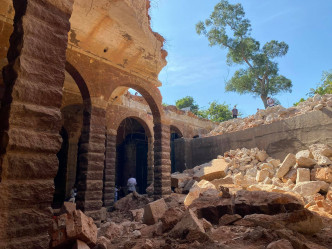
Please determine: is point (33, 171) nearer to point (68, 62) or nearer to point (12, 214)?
point (12, 214)

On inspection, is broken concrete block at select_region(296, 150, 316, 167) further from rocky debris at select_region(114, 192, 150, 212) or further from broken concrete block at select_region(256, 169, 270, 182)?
rocky debris at select_region(114, 192, 150, 212)

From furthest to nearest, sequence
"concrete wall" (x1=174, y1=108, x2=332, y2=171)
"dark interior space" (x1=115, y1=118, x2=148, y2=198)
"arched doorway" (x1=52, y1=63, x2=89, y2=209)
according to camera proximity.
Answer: "dark interior space" (x1=115, y1=118, x2=148, y2=198) → "arched doorway" (x1=52, y1=63, x2=89, y2=209) → "concrete wall" (x1=174, y1=108, x2=332, y2=171)

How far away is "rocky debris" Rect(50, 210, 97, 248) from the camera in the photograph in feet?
8.81

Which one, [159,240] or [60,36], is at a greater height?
[60,36]

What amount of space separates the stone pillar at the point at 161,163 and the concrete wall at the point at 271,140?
3435 mm

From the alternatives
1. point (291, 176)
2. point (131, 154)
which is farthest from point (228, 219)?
point (131, 154)

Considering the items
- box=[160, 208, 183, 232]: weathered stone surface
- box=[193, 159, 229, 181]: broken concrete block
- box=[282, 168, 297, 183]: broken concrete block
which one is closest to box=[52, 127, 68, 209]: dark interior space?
box=[193, 159, 229, 181]: broken concrete block

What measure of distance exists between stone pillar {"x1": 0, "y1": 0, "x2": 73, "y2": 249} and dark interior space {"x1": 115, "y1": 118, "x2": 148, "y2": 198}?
38.1 ft

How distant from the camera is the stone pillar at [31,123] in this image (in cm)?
204

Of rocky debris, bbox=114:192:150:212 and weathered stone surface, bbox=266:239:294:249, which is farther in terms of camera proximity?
rocky debris, bbox=114:192:150:212

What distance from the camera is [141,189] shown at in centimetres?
1458

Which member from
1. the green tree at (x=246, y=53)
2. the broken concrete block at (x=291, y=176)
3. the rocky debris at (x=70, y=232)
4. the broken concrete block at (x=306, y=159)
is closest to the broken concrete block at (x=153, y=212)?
the rocky debris at (x=70, y=232)

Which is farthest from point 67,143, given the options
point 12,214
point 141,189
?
point 12,214

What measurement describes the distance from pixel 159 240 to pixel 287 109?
8834mm
